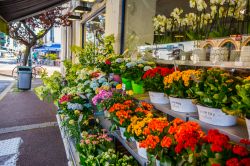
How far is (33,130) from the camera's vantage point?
441 centimetres

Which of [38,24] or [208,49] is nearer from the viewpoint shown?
[208,49]

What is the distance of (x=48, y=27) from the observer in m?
9.42

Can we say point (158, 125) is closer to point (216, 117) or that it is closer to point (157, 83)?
point (216, 117)

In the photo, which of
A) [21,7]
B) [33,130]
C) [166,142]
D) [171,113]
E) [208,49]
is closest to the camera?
[166,142]

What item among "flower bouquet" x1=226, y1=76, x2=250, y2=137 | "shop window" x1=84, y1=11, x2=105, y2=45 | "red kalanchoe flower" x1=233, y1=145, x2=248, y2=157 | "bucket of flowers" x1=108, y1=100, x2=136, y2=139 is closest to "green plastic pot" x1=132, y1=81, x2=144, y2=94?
"bucket of flowers" x1=108, y1=100, x2=136, y2=139

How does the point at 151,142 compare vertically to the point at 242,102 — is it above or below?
below

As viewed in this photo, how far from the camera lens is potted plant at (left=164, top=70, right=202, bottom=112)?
1.52m

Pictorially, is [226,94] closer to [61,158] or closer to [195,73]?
[195,73]

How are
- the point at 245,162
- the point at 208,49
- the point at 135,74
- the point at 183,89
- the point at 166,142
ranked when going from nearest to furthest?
the point at 245,162, the point at 166,142, the point at 183,89, the point at 208,49, the point at 135,74

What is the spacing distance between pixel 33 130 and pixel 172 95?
3.58 metres

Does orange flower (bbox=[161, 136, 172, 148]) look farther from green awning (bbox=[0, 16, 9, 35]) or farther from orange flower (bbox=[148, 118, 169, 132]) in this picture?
green awning (bbox=[0, 16, 9, 35])

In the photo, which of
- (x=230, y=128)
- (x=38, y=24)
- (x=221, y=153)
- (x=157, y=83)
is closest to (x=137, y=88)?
(x=157, y=83)

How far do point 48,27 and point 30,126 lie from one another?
5.88 m

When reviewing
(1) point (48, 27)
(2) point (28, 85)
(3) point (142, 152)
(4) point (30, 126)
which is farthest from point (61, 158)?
(1) point (48, 27)
